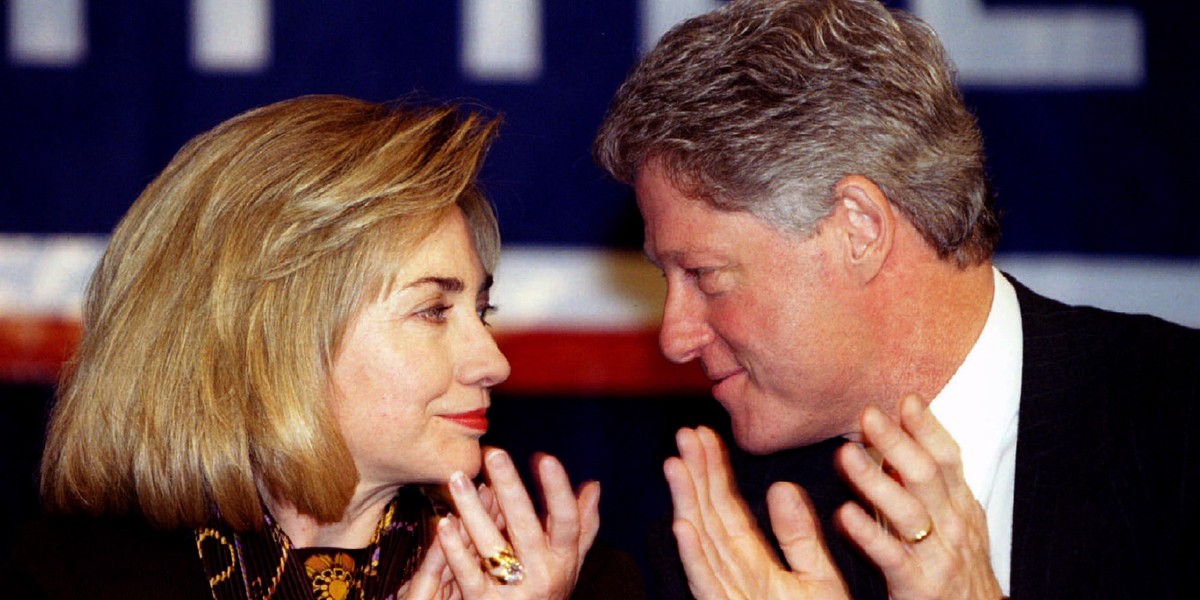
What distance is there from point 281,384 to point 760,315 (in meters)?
0.62

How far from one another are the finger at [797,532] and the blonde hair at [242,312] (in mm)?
556

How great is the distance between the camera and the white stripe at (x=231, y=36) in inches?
95.0

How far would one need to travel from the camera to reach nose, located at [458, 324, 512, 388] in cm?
175

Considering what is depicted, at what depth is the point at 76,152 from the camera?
240 cm

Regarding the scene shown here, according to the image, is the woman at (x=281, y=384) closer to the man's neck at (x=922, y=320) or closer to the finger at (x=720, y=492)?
the finger at (x=720, y=492)

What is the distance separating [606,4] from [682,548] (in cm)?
122

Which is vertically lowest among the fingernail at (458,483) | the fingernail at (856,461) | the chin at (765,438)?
the chin at (765,438)

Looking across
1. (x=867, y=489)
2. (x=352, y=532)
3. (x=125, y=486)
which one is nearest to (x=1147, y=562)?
(x=867, y=489)

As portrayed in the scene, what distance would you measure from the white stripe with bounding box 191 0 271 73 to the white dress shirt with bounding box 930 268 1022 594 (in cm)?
134

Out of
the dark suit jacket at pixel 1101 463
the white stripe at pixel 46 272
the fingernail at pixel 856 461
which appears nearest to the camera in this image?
the fingernail at pixel 856 461

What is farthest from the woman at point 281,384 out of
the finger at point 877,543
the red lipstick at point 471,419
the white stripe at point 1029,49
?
the white stripe at point 1029,49

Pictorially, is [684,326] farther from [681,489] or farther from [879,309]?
[681,489]

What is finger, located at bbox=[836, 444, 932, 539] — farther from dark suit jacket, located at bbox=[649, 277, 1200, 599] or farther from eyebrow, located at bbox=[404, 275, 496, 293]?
eyebrow, located at bbox=[404, 275, 496, 293]

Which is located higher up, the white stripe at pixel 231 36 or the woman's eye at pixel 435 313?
the white stripe at pixel 231 36
